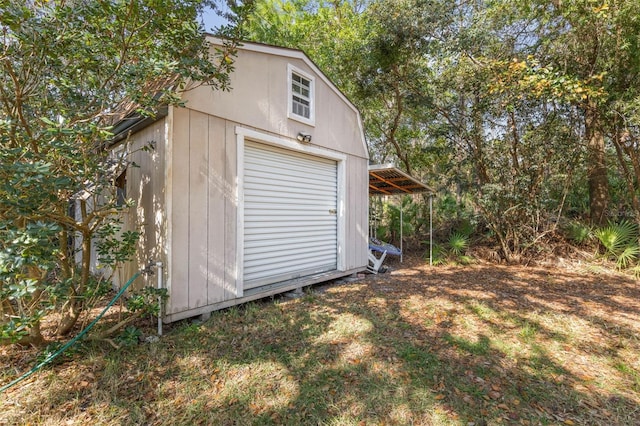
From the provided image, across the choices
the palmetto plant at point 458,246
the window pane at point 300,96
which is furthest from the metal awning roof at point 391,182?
the window pane at point 300,96

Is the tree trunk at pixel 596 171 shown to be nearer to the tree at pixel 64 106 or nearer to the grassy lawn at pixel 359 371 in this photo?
the grassy lawn at pixel 359 371

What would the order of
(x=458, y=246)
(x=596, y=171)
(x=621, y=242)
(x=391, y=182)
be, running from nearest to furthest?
(x=621, y=242), (x=596, y=171), (x=391, y=182), (x=458, y=246)

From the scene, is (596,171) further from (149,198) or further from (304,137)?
(149,198)

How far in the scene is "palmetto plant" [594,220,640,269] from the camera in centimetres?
673

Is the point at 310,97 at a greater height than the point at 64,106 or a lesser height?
greater

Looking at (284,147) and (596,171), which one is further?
(596,171)

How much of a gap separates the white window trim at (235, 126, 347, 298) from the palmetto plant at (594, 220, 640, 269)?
21.0 feet

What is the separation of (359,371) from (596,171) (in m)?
9.03

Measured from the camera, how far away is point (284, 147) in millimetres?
4984

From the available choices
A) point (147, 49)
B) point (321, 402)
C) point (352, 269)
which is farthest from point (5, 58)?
point (352, 269)

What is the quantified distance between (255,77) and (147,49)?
5.22 feet

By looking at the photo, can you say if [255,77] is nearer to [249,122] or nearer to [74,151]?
[249,122]

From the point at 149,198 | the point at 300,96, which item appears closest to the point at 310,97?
the point at 300,96

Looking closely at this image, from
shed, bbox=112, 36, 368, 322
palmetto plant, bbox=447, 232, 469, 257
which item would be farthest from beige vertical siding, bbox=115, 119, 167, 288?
palmetto plant, bbox=447, 232, 469, 257
